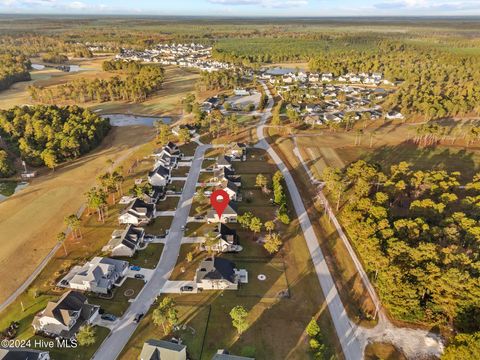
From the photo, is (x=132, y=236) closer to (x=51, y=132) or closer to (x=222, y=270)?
(x=222, y=270)

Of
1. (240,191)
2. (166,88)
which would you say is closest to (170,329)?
(240,191)

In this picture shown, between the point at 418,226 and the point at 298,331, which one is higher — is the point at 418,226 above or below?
above

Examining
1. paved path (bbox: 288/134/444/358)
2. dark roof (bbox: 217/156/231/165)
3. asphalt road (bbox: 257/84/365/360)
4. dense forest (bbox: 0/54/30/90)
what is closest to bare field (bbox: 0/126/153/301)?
dark roof (bbox: 217/156/231/165)

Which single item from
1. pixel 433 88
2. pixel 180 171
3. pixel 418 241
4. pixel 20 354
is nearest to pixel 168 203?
pixel 180 171

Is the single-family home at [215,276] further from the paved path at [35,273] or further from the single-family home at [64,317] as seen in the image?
Answer: the paved path at [35,273]

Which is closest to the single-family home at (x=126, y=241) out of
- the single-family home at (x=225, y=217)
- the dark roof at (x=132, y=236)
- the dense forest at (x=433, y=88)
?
the dark roof at (x=132, y=236)

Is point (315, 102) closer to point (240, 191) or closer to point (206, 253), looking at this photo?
point (240, 191)

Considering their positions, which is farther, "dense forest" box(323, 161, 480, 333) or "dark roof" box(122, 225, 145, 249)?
"dark roof" box(122, 225, 145, 249)

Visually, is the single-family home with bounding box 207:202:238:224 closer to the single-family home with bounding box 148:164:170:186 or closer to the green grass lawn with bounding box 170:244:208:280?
the green grass lawn with bounding box 170:244:208:280
